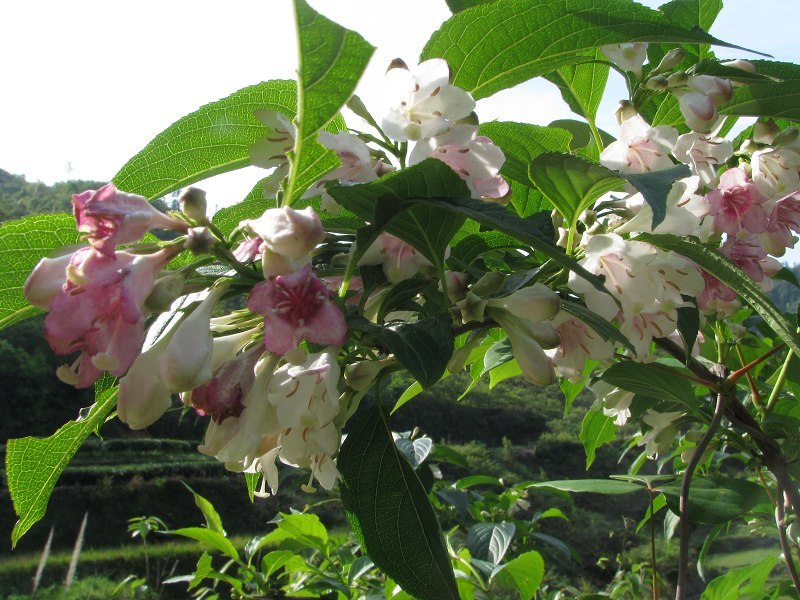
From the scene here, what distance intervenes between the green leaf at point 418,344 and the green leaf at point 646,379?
385 mm

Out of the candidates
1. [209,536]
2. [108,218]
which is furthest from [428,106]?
[209,536]

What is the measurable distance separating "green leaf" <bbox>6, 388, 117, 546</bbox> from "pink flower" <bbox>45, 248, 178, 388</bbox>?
0.21 meters

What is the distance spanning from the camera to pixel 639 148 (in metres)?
0.72

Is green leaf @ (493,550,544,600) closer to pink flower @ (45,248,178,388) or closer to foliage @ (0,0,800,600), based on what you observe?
foliage @ (0,0,800,600)

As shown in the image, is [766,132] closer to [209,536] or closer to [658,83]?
[658,83]

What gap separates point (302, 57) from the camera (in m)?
0.44

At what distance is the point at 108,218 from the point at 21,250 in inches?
6.9

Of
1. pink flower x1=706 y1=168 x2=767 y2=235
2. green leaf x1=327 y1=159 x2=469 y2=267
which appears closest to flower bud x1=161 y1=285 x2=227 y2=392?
green leaf x1=327 y1=159 x2=469 y2=267

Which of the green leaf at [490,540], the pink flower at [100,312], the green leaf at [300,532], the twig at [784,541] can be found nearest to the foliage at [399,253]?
the pink flower at [100,312]

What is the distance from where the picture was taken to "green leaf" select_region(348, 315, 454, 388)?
46cm

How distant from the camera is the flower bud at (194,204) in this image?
0.46 m

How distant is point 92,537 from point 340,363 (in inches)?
316

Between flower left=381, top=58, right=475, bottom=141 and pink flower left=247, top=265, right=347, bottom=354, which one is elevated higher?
flower left=381, top=58, right=475, bottom=141

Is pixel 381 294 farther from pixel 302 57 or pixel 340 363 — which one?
pixel 302 57
